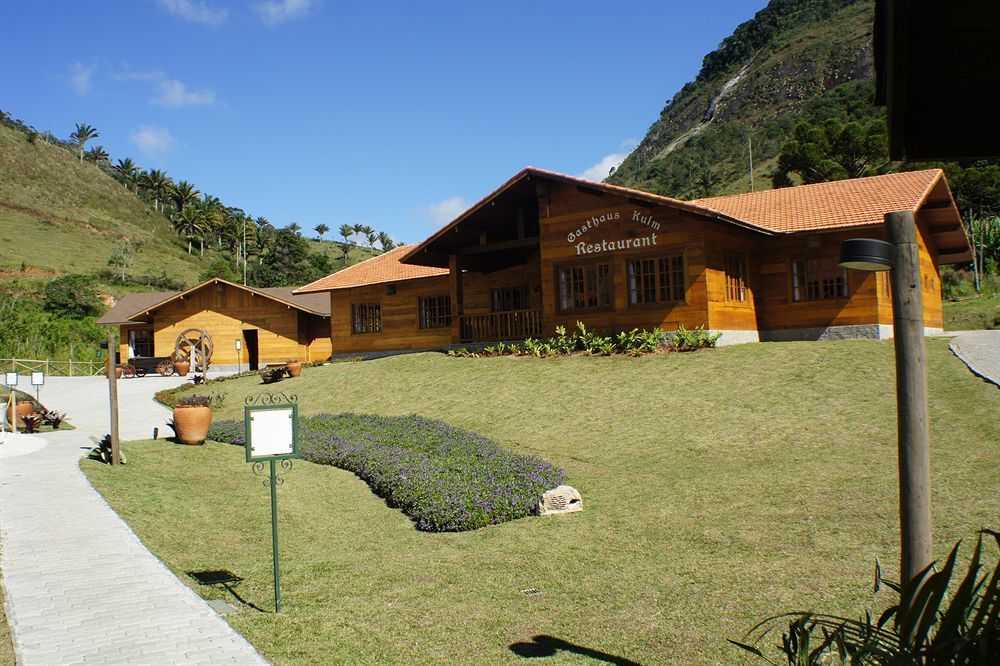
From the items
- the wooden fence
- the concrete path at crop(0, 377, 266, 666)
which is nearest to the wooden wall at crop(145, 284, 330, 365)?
the wooden fence

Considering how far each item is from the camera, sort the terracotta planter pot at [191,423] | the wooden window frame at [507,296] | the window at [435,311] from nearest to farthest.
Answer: the terracotta planter pot at [191,423] < the wooden window frame at [507,296] < the window at [435,311]

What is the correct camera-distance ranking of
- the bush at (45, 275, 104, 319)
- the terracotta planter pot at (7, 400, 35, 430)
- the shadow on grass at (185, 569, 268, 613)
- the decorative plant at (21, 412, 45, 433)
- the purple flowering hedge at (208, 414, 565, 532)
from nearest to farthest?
1. the shadow on grass at (185, 569, 268, 613)
2. the purple flowering hedge at (208, 414, 565, 532)
3. the terracotta planter pot at (7, 400, 35, 430)
4. the decorative plant at (21, 412, 45, 433)
5. the bush at (45, 275, 104, 319)

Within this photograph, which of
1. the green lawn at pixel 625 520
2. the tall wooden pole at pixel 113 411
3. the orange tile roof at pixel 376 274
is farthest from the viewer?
the orange tile roof at pixel 376 274

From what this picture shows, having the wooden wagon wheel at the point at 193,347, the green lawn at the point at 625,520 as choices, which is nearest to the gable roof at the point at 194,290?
the wooden wagon wheel at the point at 193,347

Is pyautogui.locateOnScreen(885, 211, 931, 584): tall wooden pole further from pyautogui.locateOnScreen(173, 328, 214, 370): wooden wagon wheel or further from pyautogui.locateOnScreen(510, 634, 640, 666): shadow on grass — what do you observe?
pyautogui.locateOnScreen(173, 328, 214, 370): wooden wagon wheel

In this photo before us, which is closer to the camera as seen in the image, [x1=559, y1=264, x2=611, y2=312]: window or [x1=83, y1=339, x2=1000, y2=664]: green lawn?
[x1=83, y1=339, x2=1000, y2=664]: green lawn

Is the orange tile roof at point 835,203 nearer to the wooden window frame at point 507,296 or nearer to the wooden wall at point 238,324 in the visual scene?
the wooden window frame at point 507,296

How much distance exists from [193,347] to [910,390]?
38.2m

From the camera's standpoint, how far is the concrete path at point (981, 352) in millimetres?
14063

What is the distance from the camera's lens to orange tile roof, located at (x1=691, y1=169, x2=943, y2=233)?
20.6 meters

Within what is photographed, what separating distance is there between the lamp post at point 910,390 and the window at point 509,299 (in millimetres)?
22312

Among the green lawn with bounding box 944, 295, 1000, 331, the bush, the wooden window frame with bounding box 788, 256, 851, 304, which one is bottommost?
the green lawn with bounding box 944, 295, 1000, 331

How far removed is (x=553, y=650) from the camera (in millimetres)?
5230

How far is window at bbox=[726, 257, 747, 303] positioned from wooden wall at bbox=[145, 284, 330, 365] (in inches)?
874
